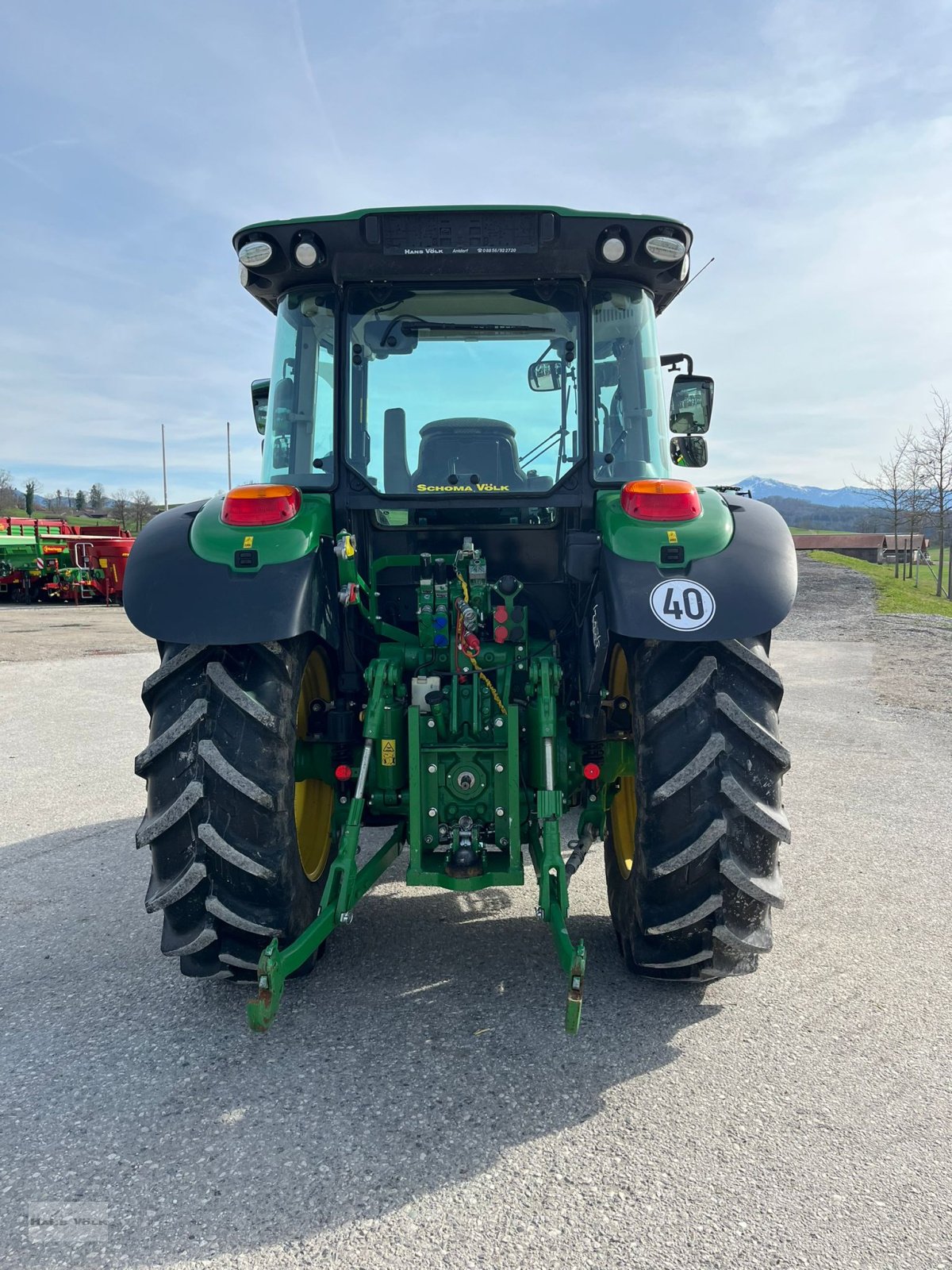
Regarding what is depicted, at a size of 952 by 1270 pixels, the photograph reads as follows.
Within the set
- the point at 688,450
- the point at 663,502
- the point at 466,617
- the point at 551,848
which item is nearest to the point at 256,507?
the point at 466,617

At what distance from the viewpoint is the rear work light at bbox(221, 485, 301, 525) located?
10.3 ft

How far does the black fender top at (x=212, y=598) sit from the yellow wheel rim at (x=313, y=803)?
38cm

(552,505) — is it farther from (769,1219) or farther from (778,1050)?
(769,1219)

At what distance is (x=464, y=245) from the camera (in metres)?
3.26

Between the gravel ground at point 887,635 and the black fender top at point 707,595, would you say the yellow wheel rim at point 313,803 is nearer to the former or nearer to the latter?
the black fender top at point 707,595

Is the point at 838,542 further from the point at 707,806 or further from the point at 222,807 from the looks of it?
the point at 222,807

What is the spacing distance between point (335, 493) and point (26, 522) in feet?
80.6

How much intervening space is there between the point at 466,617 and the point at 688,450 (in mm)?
1471

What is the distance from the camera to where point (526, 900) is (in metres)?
3.99

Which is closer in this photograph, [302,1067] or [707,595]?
[302,1067]

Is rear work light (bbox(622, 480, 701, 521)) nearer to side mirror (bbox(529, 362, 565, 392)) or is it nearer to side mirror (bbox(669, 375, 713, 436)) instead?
side mirror (bbox(529, 362, 565, 392))

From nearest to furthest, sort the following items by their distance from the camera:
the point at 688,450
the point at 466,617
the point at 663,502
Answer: the point at 663,502 < the point at 466,617 < the point at 688,450

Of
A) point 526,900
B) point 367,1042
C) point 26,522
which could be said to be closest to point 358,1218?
point 367,1042

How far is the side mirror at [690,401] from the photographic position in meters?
3.88
